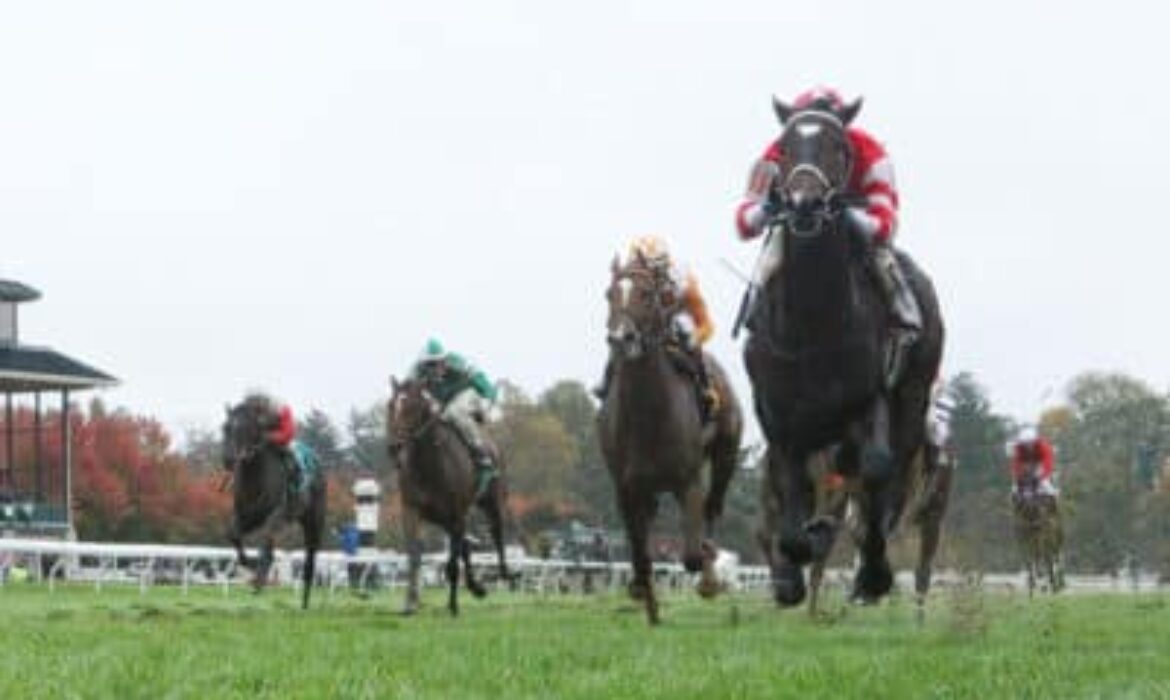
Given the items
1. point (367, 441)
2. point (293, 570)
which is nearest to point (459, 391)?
point (293, 570)

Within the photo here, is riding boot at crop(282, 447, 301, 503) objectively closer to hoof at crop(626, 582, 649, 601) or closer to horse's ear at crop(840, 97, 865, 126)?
hoof at crop(626, 582, 649, 601)

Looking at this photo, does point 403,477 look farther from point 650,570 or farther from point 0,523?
point 0,523

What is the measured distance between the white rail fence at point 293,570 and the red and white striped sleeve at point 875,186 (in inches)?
686

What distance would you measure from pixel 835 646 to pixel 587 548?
40.4 meters

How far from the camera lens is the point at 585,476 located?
102750mm

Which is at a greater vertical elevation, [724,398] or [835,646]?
[724,398]

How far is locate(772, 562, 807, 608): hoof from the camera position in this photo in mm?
12078

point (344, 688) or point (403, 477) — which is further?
point (403, 477)

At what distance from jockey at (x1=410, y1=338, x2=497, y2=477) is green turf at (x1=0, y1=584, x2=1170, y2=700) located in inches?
182

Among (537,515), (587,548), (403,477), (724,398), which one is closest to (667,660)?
(724,398)

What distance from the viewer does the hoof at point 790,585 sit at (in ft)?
39.6

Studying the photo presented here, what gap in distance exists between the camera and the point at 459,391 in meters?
22.9

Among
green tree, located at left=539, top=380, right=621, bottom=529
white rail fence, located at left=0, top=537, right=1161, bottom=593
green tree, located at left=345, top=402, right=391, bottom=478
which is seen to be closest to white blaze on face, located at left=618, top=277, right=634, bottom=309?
white rail fence, located at left=0, top=537, right=1161, bottom=593

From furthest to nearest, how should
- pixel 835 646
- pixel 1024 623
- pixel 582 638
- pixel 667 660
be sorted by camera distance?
pixel 1024 623 < pixel 582 638 < pixel 835 646 < pixel 667 660
